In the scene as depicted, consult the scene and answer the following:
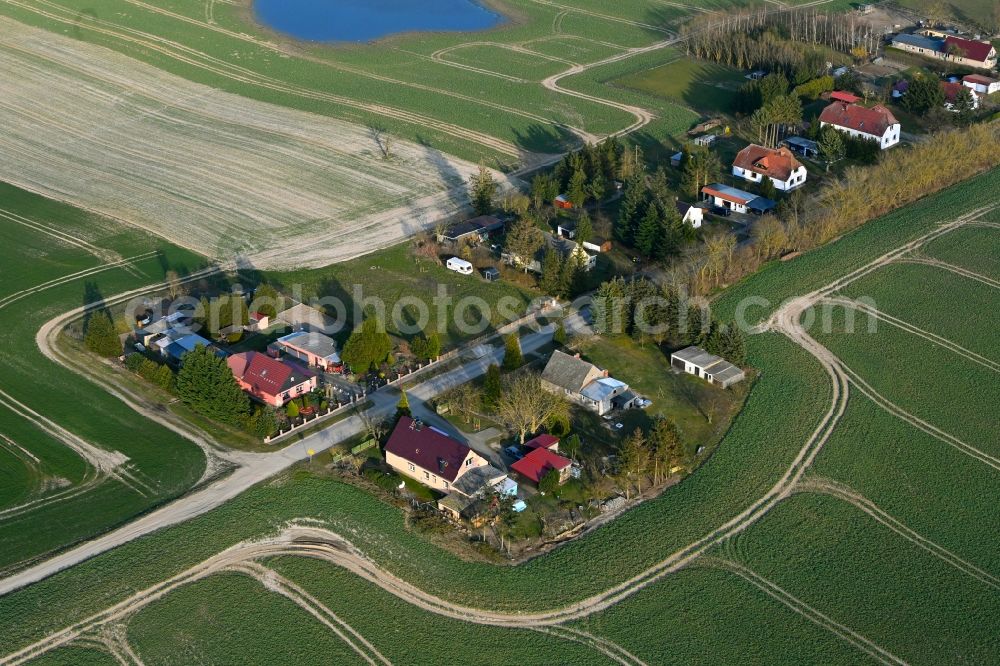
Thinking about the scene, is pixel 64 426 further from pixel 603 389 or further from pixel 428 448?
pixel 603 389

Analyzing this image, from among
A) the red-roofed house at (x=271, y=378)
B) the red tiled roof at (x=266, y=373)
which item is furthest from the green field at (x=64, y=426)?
the red tiled roof at (x=266, y=373)

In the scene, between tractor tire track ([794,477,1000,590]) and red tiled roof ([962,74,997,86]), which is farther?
red tiled roof ([962,74,997,86])

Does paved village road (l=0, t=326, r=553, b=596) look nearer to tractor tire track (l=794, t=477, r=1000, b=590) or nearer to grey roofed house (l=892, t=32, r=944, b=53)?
tractor tire track (l=794, t=477, r=1000, b=590)

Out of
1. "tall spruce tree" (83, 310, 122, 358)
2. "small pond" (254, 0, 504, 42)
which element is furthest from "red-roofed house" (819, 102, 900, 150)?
"tall spruce tree" (83, 310, 122, 358)

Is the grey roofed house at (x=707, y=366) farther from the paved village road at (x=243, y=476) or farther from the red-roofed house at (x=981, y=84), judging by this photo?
the red-roofed house at (x=981, y=84)

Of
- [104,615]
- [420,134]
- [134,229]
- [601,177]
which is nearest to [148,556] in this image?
[104,615]

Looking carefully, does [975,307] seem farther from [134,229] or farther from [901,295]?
[134,229]
